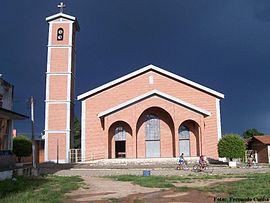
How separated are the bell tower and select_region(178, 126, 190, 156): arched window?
10.4 meters

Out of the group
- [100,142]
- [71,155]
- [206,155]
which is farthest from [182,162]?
[71,155]

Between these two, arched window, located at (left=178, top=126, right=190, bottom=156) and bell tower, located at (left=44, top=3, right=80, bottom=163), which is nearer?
bell tower, located at (left=44, top=3, right=80, bottom=163)

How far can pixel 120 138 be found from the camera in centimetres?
3228

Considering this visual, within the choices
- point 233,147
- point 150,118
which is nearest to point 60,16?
point 150,118

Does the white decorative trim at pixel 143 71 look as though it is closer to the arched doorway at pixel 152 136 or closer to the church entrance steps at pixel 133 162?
the arched doorway at pixel 152 136

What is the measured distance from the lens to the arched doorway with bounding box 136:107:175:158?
32156mm

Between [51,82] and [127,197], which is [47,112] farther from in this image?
[127,197]

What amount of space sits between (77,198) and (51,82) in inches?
922

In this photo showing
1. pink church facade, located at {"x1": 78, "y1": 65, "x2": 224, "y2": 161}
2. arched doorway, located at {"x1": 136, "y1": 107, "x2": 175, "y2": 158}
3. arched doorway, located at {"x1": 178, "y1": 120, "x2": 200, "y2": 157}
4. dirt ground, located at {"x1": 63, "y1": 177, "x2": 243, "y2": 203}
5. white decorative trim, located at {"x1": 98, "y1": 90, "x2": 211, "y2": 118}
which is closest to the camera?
dirt ground, located at {"x1": 63, "y1": 177, "x2": 243, "y2": 203}

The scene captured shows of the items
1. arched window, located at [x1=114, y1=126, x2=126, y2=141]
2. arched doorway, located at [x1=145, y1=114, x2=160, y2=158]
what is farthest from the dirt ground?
arched doorway, located at [x1=145, y1=114, x2=160, y2=158]

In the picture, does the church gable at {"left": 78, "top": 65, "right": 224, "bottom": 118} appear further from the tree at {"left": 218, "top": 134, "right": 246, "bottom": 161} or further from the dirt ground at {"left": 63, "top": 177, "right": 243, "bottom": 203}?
the dirt ground at {"left": 63, "top": 177, "right": 243, "bottom": 203}

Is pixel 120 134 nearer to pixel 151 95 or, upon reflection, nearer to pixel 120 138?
pixel 120 138

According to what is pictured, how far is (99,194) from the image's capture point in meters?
11.3

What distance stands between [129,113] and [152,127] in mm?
3200
